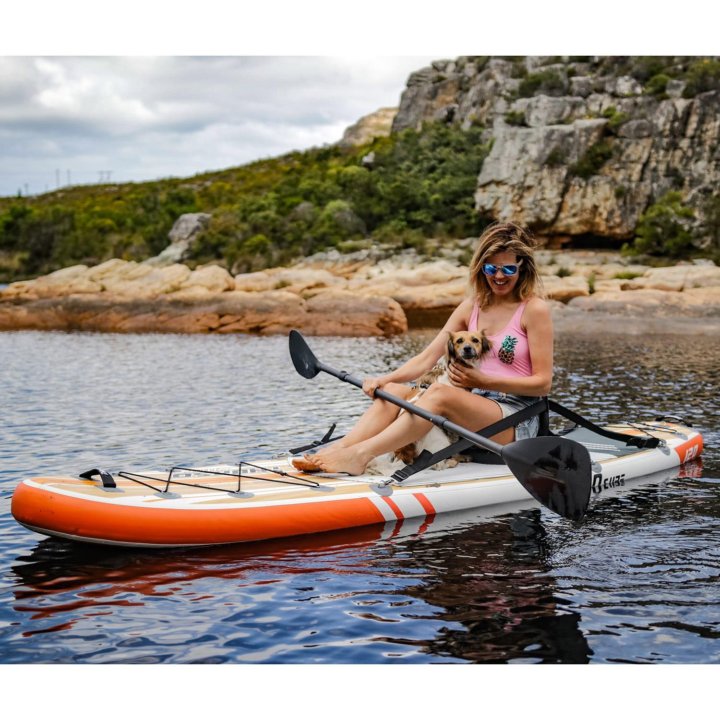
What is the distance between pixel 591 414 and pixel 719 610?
6600 millimetres

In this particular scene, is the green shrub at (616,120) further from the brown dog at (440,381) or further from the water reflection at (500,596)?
the water reflection at (500,596)

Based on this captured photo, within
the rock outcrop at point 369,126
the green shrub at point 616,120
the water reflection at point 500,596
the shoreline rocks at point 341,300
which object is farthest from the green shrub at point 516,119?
the rock outcrop at point 369,126

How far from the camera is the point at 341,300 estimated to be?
26.7m

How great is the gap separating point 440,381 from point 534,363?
0.70 meters

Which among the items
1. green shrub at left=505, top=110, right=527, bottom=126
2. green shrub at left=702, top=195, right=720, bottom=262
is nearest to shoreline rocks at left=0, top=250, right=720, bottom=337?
green shrub at left=702, top=195, right=720, bottom=262

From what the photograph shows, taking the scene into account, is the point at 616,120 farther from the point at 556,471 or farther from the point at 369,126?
the point at 369,126

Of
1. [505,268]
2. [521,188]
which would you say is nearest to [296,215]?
[521,188]

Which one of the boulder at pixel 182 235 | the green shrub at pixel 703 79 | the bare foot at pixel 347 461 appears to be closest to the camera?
the bare foot at pixel 347 461

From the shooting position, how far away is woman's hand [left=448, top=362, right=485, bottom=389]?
20.5 feet

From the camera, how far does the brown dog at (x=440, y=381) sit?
20.8ft

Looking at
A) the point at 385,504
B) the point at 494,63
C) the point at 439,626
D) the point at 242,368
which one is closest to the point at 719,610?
the point at 439,626

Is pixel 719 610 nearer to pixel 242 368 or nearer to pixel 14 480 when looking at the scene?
pixel 14 480

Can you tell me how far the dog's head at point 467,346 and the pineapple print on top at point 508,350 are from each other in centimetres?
11

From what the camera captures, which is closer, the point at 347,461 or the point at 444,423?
the point at 444,423
